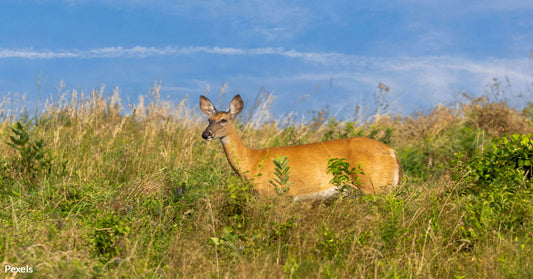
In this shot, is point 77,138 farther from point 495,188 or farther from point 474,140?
point 474,140

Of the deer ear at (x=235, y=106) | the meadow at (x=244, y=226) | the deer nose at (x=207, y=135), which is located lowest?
the meadow at (x=244, y=226)

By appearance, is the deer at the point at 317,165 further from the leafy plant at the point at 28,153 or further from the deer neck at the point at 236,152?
the leafy plant at the point at 28,153

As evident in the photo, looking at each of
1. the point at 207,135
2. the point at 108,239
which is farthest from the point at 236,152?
the point at 108,239

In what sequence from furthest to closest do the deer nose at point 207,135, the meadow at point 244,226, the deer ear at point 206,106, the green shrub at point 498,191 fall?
the deer ear at point 206,106 → the deer nose at point 207,135 → the green shrub at point 498,191 → the meadow at point 244,226

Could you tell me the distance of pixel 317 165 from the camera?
6254 mm

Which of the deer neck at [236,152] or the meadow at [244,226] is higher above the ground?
the deer neck at [236,152]

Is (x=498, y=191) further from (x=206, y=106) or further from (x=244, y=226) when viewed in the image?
(x=206, y=106)

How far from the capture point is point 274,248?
4.45 metres

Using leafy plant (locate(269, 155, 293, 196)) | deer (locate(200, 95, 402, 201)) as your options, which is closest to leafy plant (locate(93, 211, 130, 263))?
leafy plant (locate(269, 155, 293, 196))

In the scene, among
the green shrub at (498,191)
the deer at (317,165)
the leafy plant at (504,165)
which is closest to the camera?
the green shrub at (498,191)

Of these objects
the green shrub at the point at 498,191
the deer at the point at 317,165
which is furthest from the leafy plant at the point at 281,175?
the green shrub at the point at 498,191

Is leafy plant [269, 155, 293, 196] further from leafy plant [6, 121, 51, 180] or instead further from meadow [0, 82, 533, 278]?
leafy plant [6, 121, 51, 180]

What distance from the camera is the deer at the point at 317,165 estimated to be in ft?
20.3

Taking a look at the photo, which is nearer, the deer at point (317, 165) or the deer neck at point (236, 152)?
the deer at point (317, 165)
